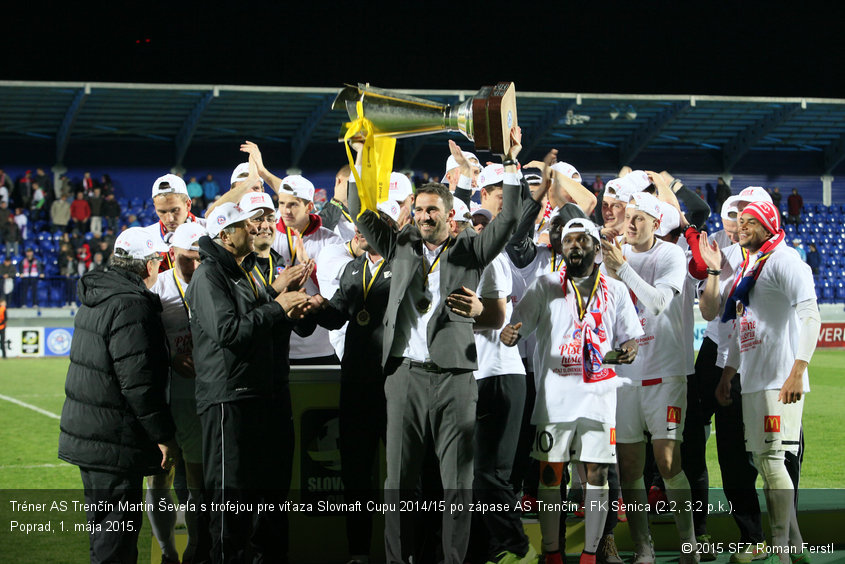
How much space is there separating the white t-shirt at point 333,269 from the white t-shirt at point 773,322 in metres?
2.59

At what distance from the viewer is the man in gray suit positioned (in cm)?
513

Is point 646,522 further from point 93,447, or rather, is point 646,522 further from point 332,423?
point 93,447

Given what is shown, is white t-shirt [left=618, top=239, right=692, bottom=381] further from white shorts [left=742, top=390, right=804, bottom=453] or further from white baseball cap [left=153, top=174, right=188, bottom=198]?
white baseball cap [left=153, top=174, right=188, bottom=198]

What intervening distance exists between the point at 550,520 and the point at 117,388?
2533 millimetres

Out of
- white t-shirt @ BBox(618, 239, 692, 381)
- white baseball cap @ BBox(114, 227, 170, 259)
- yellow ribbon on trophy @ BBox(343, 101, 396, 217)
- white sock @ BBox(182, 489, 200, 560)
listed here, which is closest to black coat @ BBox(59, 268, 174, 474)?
white baseball cap @ BBox(114, 227, 170, 259)

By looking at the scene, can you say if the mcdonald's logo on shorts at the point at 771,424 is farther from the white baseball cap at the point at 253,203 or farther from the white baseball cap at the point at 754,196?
the white baseball cap at the point at 253,203

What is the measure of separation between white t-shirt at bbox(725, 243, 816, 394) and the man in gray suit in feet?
5.92

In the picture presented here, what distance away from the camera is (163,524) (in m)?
5.62

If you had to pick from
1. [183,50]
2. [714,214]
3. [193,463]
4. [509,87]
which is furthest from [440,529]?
[183,50]

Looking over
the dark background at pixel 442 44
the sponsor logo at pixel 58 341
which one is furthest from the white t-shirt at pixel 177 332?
→ the dark background at pixel 442 44

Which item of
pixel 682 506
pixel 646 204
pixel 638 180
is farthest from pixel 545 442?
pixel 638 180

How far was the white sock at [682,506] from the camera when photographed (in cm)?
567

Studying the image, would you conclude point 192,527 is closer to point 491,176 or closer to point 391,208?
point 391,208

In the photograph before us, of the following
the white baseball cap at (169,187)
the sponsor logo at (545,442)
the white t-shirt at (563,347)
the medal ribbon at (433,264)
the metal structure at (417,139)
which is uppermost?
the metal structure at (417,139)
